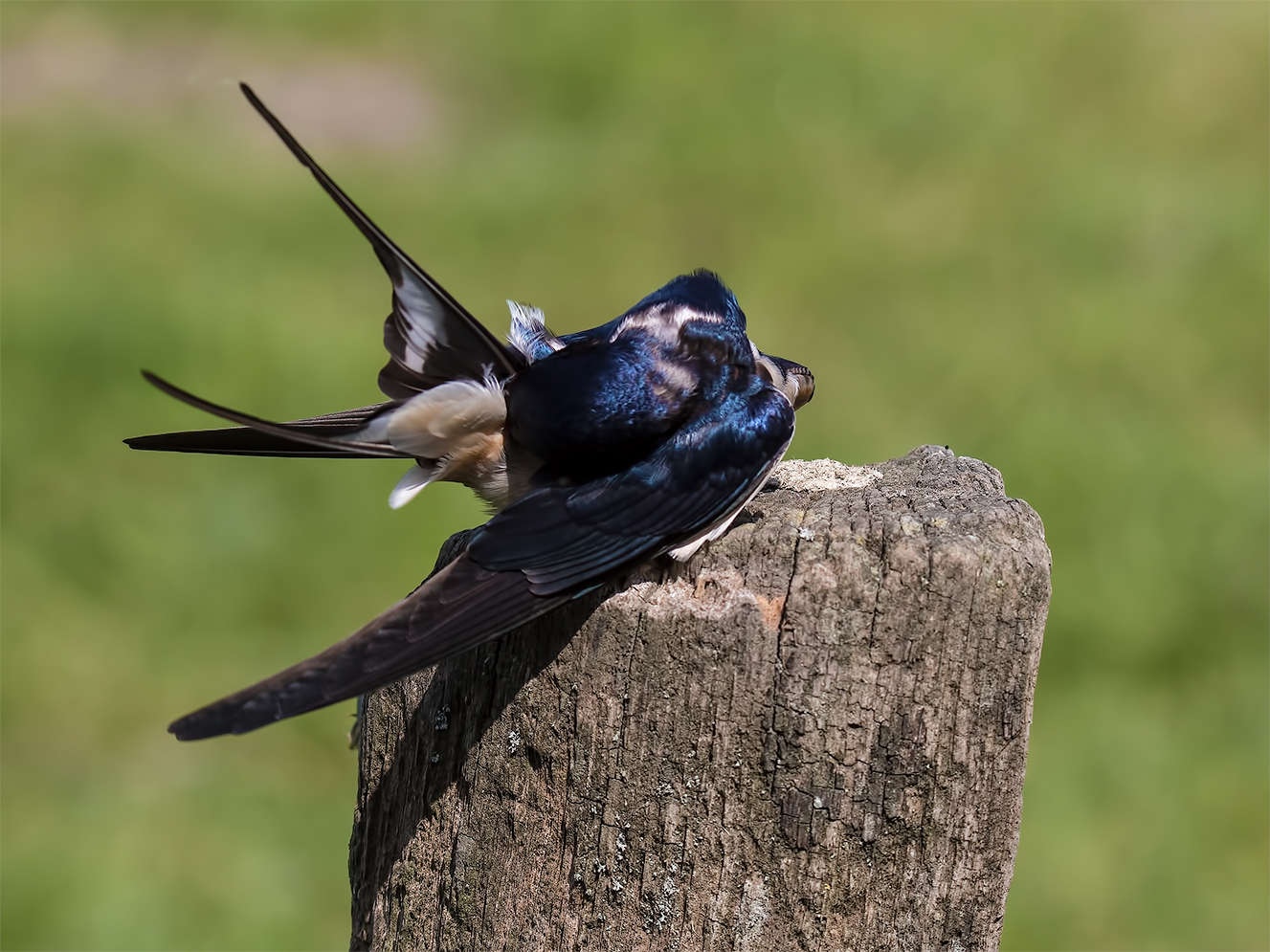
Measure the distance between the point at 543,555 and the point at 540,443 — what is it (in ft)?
0.95

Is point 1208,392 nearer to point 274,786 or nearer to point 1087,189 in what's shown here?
point 1087,189

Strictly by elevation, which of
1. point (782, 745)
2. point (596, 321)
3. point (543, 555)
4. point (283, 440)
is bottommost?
point (782, 745)

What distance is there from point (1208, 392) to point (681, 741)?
545 cm

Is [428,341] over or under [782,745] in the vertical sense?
over

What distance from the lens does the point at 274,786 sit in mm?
4570

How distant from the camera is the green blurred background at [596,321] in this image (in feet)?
14.4

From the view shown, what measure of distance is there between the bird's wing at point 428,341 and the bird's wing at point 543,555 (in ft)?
0.81

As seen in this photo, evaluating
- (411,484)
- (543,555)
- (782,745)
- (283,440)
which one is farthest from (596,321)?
(782,745)

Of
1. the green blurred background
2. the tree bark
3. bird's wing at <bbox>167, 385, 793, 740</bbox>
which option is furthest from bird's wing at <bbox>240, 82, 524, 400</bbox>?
A: the green blurred background

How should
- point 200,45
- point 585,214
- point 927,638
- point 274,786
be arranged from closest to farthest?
point 927,638, point 274,786, point 585,214, point 200,45

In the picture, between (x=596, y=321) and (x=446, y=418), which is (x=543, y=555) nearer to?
(x=446, y=418)

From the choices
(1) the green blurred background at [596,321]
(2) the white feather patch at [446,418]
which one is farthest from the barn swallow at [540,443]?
(1) the green blurred background at [596,321]

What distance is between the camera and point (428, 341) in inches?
84.4

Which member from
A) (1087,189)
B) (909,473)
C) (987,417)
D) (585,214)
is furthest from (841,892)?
(1087,189)
